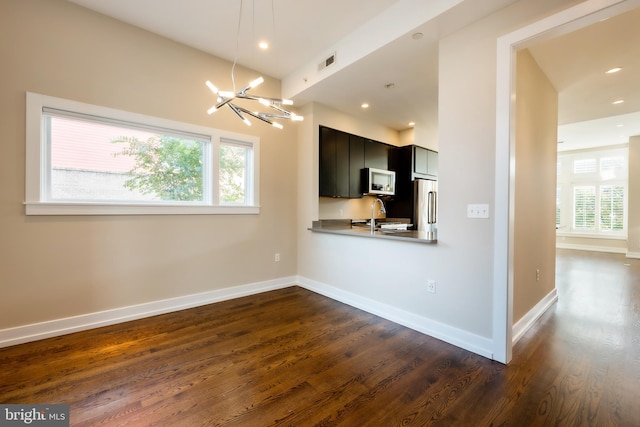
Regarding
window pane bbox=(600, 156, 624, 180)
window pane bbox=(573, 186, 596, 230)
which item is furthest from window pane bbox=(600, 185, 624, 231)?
window pane bbox=(600, 156, 624, 180)

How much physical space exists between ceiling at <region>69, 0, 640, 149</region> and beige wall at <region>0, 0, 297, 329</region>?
29cm

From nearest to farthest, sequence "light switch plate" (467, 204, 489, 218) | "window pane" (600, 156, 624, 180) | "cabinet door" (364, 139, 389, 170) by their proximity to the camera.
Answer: "light switch plate" (467, 204, 489, 218) < "cabinet door" (364, 139, 389, 170) < "window pane" (600, 156, 624, 180)

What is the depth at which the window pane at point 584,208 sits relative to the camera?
303 inches

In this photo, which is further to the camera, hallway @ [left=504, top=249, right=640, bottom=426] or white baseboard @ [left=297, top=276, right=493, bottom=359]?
white baseboard @ [left=297, top=276, right=493, bottom=359]

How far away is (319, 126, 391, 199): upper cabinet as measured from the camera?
4109mm

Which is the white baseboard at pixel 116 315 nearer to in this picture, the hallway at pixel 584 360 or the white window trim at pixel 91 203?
the white window trim at pixel 91 203

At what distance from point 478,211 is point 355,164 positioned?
254 centimetres

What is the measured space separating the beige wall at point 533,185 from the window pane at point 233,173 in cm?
313

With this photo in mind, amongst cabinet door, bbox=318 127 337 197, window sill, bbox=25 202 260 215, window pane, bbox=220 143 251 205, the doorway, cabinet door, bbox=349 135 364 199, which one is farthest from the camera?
cabinet door, bbox=349 135 364 199

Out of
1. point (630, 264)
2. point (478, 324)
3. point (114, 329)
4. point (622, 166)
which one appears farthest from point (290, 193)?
point (622, 166)

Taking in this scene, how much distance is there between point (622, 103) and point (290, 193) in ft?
16.2

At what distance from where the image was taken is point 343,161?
4352mm

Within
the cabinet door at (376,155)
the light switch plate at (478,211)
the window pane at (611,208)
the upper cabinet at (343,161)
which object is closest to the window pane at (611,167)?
the window pane at (611,208)

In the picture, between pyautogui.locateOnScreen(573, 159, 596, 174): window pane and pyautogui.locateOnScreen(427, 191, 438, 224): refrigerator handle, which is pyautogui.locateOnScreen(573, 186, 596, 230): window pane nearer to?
pyautogui.locateOnScreen(573, 159, 596, 174): window pane
